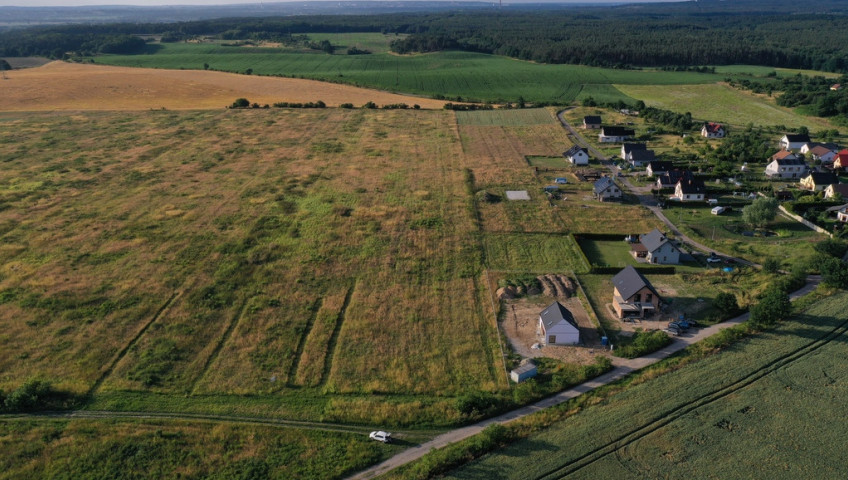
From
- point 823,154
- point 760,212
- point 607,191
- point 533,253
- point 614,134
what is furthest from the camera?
point 614,134

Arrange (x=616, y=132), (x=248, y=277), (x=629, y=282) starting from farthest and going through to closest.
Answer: (x=616, y=132) < (x=248, y=277) < (x=629, y=282)

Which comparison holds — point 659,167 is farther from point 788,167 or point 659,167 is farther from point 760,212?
point 760,212

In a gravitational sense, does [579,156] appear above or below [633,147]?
below

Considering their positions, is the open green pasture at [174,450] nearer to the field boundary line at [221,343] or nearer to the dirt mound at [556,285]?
the field boundary line at [221,343]

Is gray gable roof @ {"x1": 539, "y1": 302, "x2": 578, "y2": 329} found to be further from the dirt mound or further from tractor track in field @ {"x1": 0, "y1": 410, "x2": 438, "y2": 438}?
tractor track in field @ {"x1": 0, "y1": 410, "x2": 438, "y2": 438}

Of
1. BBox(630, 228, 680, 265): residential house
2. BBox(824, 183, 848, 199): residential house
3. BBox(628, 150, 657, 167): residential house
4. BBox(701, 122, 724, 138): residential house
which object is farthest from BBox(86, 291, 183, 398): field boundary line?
BBox(701, 122, 724, 138): residential house

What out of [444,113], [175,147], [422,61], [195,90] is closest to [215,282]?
[175,147]

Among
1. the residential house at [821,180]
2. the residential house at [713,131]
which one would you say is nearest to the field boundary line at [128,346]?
the residential house at [821,180]

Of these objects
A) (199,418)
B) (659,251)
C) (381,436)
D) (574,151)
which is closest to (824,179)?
(574,151)
